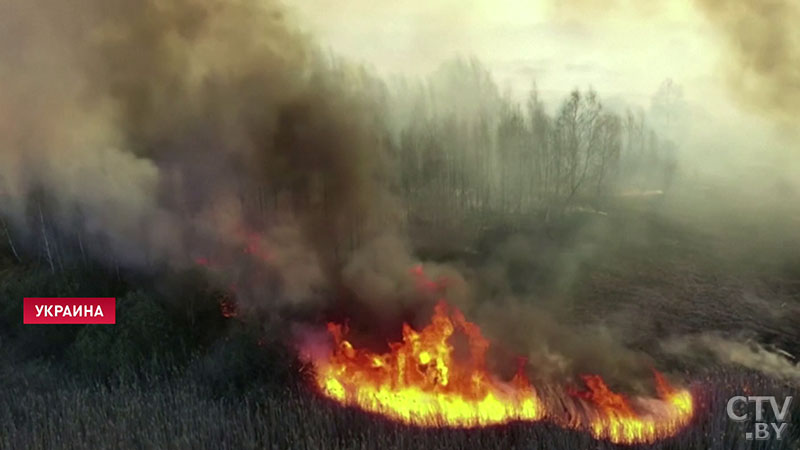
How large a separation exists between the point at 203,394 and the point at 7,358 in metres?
3.63

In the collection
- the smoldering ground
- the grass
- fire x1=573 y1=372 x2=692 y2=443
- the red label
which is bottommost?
fire x1=573 y1=372 x2=692 y2=443

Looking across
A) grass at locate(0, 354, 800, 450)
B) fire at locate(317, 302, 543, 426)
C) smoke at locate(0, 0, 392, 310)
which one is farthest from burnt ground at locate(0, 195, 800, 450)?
smoke at locate(0, 0, 392, 310)

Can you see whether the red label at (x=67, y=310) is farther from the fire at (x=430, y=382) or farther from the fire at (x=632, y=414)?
Result: the fire at (x=632, y=414)

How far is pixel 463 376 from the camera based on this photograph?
26.1 feet

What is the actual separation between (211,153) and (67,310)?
3429 mm

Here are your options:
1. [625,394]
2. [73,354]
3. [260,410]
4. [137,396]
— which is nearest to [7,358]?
[73,354]

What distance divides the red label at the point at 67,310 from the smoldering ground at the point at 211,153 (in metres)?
0.83

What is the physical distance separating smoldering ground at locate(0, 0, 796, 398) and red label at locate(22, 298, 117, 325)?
833 mm

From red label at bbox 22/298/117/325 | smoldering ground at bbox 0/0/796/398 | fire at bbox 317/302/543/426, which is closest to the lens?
fire at bbox 317/302/543/426

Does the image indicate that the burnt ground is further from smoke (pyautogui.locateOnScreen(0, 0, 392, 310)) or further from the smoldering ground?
smoke (pyautogui.locateOnScreen(0, 0, 392, 310))

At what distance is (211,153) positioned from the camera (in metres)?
9.85

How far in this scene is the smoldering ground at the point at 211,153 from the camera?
951 centimetres

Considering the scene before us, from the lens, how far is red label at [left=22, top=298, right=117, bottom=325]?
923cm

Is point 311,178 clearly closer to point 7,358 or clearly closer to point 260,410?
point 260,410
